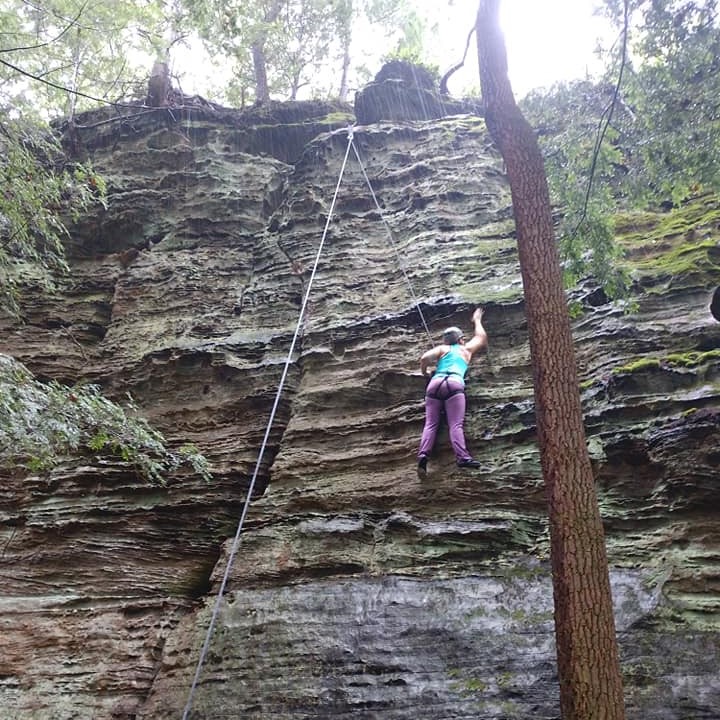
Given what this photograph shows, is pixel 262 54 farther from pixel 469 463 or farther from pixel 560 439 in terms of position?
pixel 560 439

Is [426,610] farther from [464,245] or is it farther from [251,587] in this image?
[464,245]

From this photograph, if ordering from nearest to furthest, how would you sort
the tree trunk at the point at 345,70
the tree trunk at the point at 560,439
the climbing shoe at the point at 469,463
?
the tree trunk at the point at 560,439 < the climbing shoe at the point at 469,463 < the tree trunk at the point at 345,70

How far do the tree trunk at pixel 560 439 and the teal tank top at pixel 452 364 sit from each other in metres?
2.37

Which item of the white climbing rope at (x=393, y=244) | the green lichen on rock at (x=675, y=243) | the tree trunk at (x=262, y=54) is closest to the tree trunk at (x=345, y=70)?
the tree trunk at (x=262, y=54)

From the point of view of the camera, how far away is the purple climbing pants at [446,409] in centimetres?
724

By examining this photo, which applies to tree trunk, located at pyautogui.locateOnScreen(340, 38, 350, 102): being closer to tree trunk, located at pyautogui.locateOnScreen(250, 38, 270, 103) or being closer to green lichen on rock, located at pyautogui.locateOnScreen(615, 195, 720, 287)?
tree trunk, located at pyautogui.locateOnScreen(250, 38, 270, 103)

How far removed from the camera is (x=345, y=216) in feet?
38.1

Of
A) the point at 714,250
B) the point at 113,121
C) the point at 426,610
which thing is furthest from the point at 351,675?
the point at 113,121

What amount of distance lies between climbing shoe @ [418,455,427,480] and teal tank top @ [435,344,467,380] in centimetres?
102

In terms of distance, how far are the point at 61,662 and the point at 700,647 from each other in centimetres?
576

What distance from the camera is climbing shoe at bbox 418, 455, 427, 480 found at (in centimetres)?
723

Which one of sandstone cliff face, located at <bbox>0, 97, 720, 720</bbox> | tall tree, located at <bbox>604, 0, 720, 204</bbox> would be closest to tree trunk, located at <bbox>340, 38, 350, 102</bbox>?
sandstone cliff face, located at <bbox>0, 97, 720, 720</bbox>

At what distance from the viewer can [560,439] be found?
4598 millimetres

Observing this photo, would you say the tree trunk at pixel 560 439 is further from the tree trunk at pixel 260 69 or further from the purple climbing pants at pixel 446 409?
the tree trunk at pixel 260 69
